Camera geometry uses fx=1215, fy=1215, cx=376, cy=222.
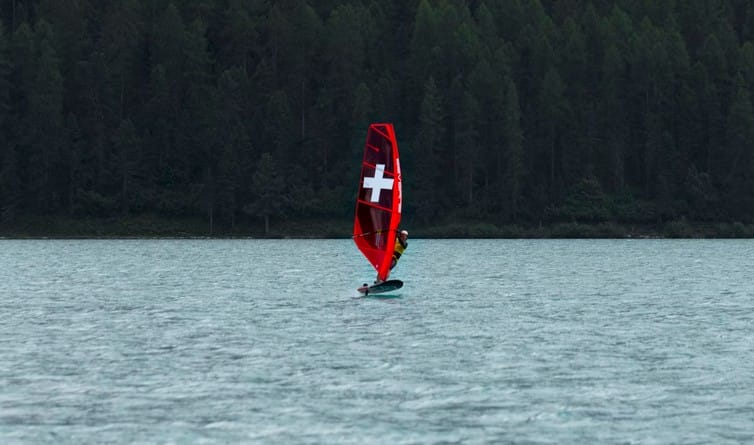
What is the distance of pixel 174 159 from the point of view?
172 meters

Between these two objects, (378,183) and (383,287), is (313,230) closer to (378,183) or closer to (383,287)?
(383,287)

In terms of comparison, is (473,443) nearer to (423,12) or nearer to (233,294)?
(233,294)

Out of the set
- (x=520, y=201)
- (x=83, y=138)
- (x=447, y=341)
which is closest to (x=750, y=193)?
(x=520, y=201)

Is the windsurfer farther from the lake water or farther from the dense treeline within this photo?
the dense treeline

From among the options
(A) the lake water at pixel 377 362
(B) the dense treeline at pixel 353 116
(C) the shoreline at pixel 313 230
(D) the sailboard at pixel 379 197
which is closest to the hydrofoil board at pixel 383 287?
(A) the lake water at pixel 377 362

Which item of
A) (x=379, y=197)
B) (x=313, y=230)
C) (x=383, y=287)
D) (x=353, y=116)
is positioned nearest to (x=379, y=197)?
(x=379, y=197)

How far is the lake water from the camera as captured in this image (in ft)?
72.1

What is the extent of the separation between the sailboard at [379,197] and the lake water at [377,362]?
2669 mm

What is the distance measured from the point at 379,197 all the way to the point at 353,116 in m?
114

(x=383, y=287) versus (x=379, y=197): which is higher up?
(x=379, y=197)

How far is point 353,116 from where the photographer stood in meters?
165

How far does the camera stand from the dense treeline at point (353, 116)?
161000mm

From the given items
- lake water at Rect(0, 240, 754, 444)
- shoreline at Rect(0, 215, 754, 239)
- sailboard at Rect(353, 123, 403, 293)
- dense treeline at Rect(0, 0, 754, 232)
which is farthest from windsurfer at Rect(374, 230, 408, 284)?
dense treeline at Rect(0, 0, 754, 232)

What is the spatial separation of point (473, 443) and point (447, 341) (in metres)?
15.4
